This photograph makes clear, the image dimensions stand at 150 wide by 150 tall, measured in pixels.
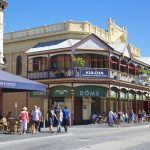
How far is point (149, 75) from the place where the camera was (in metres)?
52.8

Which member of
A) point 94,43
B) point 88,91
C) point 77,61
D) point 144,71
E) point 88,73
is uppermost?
point 94,43

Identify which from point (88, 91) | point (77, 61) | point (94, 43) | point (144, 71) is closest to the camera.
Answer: point (88, 91)

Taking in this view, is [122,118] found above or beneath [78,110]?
beneath

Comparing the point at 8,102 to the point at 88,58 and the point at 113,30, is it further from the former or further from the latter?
the point at 113,30

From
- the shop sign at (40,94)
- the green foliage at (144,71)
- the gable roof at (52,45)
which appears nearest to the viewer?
the gable roof at (52,45)

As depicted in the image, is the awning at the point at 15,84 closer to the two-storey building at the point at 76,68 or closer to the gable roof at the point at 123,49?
the two-storey building at the point at 76,68

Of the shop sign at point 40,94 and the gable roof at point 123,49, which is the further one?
the gable roof at point 123,49

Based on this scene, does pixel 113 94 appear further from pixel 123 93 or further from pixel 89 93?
pixel 89 93

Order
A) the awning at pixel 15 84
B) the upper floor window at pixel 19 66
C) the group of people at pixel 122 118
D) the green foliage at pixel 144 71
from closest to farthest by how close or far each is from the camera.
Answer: the awning at pixel 15 84
the group of people at pixel 122 118
the upper floor window at pixel 19 66
the green foliage at pixel 144 71

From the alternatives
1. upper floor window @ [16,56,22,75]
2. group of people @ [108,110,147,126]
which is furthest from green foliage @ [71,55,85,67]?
upper floor window @ [16,56,22,75]

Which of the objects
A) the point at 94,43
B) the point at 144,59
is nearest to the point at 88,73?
the point at 94,43

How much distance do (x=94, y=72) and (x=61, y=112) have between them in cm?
1453

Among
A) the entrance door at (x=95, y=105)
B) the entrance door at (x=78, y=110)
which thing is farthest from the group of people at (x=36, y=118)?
the entrance door at (x=95, y=105)

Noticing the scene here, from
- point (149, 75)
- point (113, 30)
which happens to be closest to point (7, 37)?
point (113, 30)
